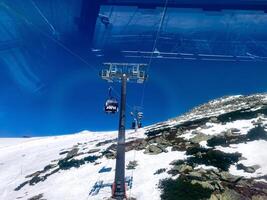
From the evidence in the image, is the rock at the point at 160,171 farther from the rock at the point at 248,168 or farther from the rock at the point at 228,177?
the rock at the point at 248,168

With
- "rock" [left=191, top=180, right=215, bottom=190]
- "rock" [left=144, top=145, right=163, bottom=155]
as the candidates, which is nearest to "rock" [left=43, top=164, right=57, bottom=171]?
"rock" [left=144, top=145, right=163, bottom=155]

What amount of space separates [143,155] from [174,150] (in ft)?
9.52

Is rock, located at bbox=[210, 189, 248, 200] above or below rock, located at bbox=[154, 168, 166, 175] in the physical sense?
below

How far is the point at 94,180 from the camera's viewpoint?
105 ft

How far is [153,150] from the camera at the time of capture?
37031 millimetres

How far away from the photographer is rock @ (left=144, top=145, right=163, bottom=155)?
36.5 m

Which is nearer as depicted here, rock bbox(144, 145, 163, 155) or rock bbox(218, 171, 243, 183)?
rock bbox(218, 171, 243, 183)

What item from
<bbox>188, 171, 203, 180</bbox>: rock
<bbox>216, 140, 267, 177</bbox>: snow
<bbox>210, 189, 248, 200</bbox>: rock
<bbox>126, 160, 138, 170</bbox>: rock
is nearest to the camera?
<bbox>210, 189, 248, 200</bbox>: rock

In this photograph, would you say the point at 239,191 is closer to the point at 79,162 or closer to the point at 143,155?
the point at 143,155

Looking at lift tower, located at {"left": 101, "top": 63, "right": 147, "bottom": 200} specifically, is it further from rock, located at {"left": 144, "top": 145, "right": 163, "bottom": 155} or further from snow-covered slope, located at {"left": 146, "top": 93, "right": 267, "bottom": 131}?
snow-covered slope, located at {"left": 146, "top": 93, "right": 267, "bottom": 131}

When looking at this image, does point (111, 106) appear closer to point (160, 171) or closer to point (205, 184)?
point (160, 171)

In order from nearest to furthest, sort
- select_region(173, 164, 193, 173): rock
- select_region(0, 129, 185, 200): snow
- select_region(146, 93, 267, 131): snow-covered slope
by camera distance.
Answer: select_region(0, 129, 185, 200): snow < select_region(173, 164, 193, 173): rock < select_region(146, 93, 267, 131): snow-covered slope

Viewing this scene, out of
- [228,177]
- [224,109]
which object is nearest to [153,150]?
[228,177]

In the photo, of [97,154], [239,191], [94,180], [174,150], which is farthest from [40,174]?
[239,191]
